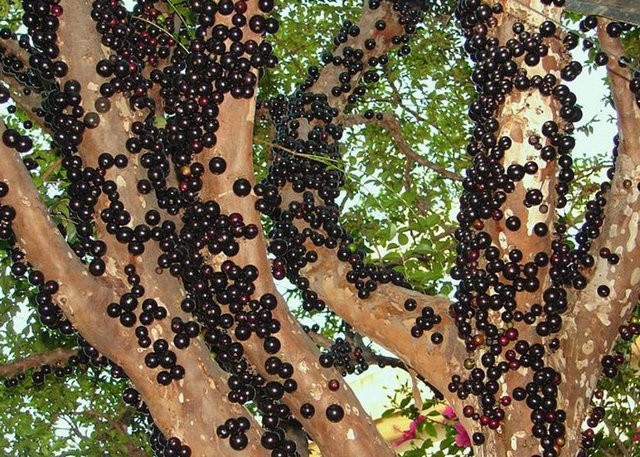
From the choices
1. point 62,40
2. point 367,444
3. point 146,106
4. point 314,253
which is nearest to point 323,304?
point 314,253

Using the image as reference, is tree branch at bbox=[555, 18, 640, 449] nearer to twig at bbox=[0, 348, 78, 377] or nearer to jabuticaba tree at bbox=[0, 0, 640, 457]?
jabuticaba tree at bbox=[0, 0, 640, 457]

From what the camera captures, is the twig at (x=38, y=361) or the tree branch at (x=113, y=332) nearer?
the tree branch at (x=113, y=332)

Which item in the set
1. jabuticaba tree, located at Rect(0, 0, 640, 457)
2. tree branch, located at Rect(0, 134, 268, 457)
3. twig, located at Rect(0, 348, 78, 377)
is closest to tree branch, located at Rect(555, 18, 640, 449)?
jabuticaba tree, located at Rect(0, 0, 640, 457)

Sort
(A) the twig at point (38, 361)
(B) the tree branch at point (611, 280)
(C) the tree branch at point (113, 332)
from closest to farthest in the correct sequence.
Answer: (C) the tree branch at point (113, 332)
(B) the tree branch at point (611, 280)
(A) the twig at point (38, 361)

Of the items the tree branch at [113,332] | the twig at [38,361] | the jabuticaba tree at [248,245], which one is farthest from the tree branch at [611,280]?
the twig at [38,361]

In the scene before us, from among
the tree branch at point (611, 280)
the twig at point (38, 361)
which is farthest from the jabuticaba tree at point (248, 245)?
the twig at point (38, 361)

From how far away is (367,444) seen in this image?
3447 mm

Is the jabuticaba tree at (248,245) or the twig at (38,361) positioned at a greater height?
the twig at (38,361)

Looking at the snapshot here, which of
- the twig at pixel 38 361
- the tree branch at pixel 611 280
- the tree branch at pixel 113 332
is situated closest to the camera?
the tree branch at pixel 113 332

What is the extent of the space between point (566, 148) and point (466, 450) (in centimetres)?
303

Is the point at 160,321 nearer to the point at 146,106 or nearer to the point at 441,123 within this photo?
the point at 146,106

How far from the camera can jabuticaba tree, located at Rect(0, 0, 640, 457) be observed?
3.17 metres

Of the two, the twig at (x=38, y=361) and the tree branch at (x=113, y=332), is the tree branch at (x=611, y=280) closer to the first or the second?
the tree branch at (x=113, y=332)

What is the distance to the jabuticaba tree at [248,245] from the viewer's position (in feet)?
10.4
